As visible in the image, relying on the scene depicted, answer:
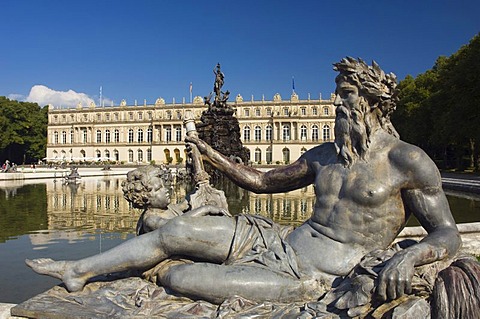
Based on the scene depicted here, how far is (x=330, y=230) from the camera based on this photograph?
229cm

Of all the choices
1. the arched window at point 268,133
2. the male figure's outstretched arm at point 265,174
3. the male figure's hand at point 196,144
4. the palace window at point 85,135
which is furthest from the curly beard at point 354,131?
the palace window at point 85,135

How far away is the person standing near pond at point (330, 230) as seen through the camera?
2.13m

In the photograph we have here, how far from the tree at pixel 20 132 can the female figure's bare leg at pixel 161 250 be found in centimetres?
5678

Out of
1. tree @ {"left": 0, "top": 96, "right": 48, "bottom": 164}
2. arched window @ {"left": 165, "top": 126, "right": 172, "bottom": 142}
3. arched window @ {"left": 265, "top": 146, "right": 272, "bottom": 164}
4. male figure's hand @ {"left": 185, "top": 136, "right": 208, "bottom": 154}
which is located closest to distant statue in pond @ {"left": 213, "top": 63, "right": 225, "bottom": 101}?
male figure's hand @ {"left": 185, "top": 136, "right": 208, "bottom": 154}

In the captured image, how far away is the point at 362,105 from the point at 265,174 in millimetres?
783

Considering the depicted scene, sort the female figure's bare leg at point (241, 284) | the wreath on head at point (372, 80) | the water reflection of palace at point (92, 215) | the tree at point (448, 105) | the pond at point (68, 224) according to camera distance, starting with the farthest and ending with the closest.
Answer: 1. the tree at point (448, 105)
2. the water reflection of palace at point (92, 215)
3. the pond at point (68, 224)
4. the wreath on head at point (372, 80)
5. the female figure's bare leg at point (241, 284)

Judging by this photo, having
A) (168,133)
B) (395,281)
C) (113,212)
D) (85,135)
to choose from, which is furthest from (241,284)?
(85,135)

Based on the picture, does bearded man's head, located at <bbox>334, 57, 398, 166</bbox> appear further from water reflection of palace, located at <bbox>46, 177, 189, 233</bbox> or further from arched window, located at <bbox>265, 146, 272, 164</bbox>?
arched window, located at <bbox>265, 146, 272, 164</bbox>

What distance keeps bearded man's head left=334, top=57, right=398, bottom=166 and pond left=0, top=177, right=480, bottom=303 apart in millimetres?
3276

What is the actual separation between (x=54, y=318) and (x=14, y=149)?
6238cm

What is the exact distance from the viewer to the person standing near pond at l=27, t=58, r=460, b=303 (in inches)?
83.8

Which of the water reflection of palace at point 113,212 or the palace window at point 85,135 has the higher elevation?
the palace window at point 85,135

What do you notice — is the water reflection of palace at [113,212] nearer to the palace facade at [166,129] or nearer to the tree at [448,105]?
the tree at [448,105]

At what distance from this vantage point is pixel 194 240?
2.29m
